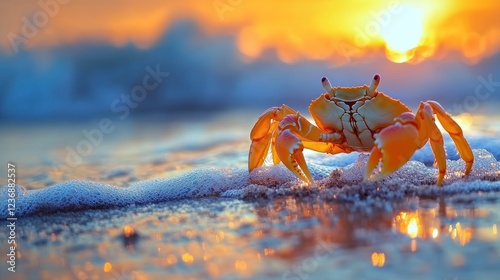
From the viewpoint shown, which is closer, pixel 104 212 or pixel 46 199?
pixel 104 212

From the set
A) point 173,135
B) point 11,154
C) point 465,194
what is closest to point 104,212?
point 465,194

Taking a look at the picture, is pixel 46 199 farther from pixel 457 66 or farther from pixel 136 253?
pixel 457 66

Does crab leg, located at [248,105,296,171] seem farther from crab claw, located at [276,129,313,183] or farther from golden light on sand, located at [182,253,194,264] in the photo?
golden light on sand, located at [182,253,194,264]

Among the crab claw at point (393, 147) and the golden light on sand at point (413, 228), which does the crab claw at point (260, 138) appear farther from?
the golden light on sand at point (413, 228)

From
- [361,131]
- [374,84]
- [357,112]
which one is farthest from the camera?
[361,131]

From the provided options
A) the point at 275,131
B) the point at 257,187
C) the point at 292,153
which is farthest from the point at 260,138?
the point at 292,153

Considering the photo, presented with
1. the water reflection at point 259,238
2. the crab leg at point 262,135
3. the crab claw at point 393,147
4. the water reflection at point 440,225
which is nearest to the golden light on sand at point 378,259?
the water reflection at point 259,238

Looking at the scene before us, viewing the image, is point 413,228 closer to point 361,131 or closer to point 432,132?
point 432,132
